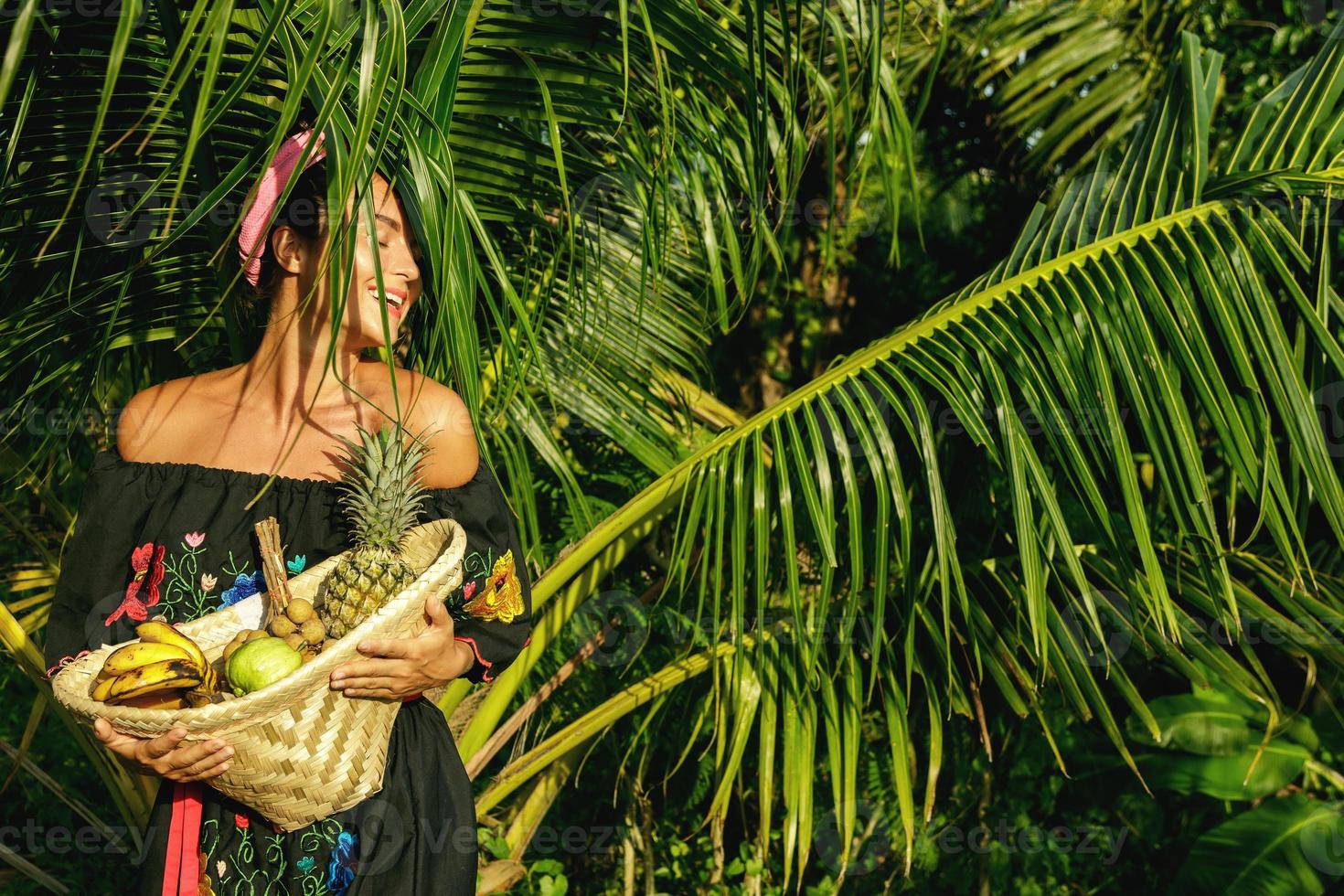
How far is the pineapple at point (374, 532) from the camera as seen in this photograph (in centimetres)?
137

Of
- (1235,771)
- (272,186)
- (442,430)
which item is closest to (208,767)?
(442,430)

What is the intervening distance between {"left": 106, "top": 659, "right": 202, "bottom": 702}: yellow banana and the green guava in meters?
0.05

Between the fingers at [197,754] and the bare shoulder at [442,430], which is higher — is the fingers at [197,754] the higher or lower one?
the lower one

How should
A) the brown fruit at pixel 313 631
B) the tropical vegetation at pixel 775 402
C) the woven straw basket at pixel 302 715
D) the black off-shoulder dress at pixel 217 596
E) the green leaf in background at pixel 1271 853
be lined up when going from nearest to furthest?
the woven straw basket at pixel 302 715 < the brown fruit at pixel 313 631 < the black off-shoulder dress at pixel 217 596 < the tropical vegetation at pixel 775 402 < the green leaf in background at pixel 1271 853

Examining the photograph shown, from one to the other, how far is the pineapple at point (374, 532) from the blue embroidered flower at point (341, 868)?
315 millimetres

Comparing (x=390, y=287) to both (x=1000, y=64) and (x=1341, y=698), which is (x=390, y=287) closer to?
(x=1000, y=64)

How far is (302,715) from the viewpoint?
52.2 inches

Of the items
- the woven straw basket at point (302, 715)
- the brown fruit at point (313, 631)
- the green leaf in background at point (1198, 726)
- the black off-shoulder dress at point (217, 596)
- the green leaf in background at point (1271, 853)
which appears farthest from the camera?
the green leaf in background at point (1198, 726)

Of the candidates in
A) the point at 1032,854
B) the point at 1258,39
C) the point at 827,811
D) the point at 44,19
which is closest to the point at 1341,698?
the point at 1032,854

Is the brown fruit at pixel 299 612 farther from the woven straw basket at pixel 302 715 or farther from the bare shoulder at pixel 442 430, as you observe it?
the bare shoulder at pixel 442 430

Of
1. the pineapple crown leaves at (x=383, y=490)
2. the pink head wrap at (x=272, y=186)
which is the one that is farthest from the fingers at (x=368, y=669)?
the pink head wrap at (x=272, y=186)

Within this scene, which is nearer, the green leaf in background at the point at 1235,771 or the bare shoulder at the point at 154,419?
the bare shoulder at the point at 154,419

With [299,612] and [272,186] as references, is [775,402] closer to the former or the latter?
[272,186]

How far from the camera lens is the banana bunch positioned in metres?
1.26
